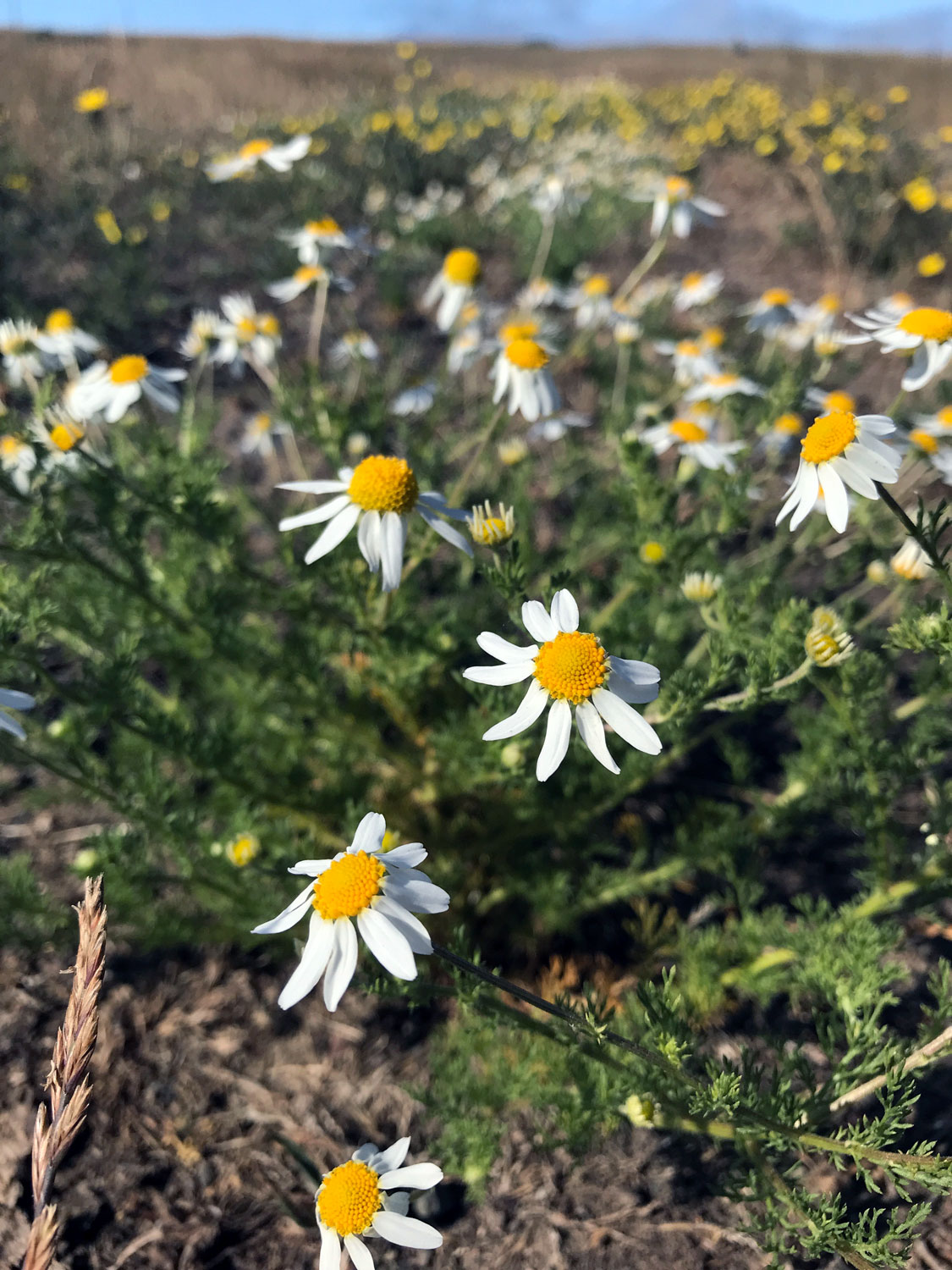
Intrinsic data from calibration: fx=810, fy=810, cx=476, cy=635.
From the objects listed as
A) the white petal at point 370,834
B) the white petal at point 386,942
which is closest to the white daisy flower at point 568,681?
the white petal at point 370,834

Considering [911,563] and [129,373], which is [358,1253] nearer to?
[911,563]

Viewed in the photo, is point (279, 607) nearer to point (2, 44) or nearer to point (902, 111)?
point (902, 111)

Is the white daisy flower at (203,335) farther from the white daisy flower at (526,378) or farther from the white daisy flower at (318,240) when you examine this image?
the white daisy flower at (526,378)

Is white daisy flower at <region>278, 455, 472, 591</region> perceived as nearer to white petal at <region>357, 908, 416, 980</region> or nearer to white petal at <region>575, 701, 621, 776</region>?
white petal at <region>575, 701, 621, 776</region>

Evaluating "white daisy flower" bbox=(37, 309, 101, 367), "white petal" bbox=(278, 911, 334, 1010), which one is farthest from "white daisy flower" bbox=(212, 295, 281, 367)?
"white petal" bbox=(278, 911, 334, 1010)

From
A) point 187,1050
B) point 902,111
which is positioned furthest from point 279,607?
point 902,111

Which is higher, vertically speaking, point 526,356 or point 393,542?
point 526,356

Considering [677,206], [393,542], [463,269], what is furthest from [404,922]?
[677,206]

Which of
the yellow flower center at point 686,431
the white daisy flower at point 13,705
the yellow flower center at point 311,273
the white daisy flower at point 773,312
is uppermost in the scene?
the yellow flower center at point 311,273
